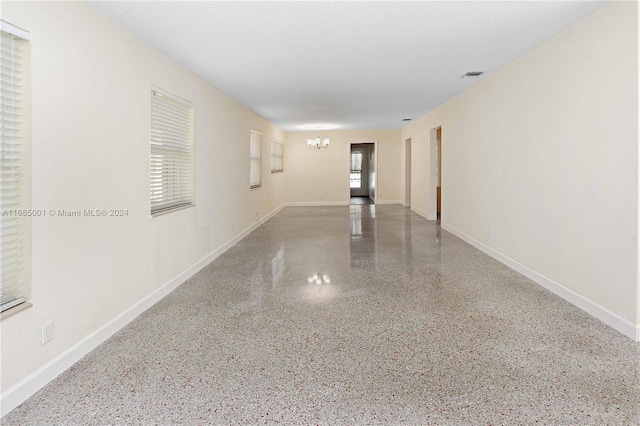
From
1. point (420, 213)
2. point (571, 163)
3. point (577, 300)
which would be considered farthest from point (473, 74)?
point (420, 213)

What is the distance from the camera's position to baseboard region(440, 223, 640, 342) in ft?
8.87

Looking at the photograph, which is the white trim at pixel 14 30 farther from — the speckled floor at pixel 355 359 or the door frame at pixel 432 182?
the door frame at pixel 432 182

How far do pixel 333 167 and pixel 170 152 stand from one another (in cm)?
817

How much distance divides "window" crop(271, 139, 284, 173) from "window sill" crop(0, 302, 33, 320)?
8.00 meters

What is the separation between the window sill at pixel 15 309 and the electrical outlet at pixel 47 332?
19 centimetres

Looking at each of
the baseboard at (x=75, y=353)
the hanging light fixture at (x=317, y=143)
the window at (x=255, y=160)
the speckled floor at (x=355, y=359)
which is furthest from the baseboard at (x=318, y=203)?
the baseboard at (x=75, y=353)

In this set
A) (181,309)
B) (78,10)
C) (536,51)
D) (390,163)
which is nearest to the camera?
(78,10)

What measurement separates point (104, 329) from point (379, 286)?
7.85 ft

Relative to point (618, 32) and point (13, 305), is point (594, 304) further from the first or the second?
point (13, 305)

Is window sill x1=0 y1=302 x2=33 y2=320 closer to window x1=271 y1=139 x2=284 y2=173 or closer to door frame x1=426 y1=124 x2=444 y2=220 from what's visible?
door frame x1=426 y1=124 x2=444 y2=220

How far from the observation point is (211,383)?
7.08 feet

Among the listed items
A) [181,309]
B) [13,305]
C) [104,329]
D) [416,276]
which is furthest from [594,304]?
[13,305]

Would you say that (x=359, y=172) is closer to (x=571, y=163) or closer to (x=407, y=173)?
(x=407, y=173)

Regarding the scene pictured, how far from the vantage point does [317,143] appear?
11156 millimetres
